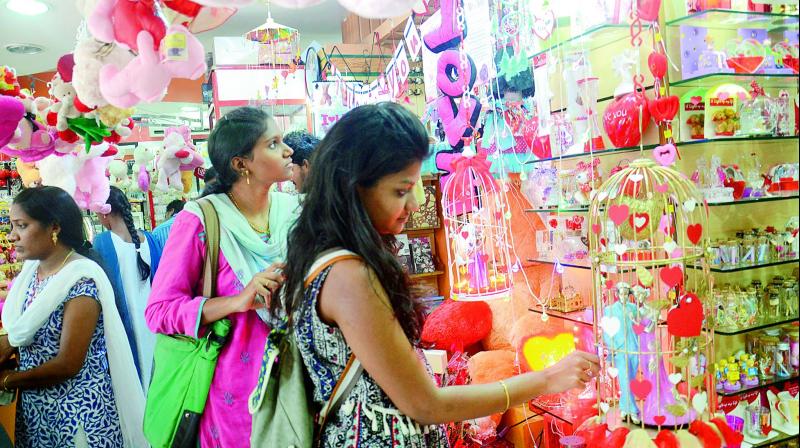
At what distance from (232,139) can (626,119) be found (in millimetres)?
1394

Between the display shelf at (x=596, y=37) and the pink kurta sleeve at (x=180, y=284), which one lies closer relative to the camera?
the pink kurta sleeve at (x=180, y=284)

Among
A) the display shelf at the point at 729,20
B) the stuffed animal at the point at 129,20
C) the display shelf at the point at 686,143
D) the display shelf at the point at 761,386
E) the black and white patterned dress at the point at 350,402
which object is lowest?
the display shelf at the point at 761,386

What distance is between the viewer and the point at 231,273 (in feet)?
6.00

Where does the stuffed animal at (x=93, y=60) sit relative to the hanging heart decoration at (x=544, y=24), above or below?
below

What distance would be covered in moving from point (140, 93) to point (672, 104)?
5.45 feet

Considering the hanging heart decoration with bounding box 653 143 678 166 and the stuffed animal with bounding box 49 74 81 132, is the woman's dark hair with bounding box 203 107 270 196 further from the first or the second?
the hanging heart decoration with bounding box 653 143 678 166

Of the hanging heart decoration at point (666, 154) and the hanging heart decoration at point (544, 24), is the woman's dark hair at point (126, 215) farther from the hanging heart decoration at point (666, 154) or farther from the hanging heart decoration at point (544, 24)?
the hanging heart decoration at point (666, 154)

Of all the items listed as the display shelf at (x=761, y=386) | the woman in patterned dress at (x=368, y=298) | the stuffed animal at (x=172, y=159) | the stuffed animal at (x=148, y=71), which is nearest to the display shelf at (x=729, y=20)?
the display shelf at (x=761, y=386)

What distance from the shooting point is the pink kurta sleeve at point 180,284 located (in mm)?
1736

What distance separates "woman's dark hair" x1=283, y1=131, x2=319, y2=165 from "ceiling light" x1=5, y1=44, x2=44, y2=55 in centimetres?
338

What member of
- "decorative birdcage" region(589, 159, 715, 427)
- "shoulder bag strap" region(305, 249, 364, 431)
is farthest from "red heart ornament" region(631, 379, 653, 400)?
"shoulder bag strap" region(305, 249, 364, 431)

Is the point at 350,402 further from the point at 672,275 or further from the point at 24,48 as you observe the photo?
the point at 24,48

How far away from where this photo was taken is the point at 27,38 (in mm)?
4816

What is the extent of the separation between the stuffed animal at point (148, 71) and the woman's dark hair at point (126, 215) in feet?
7.86
